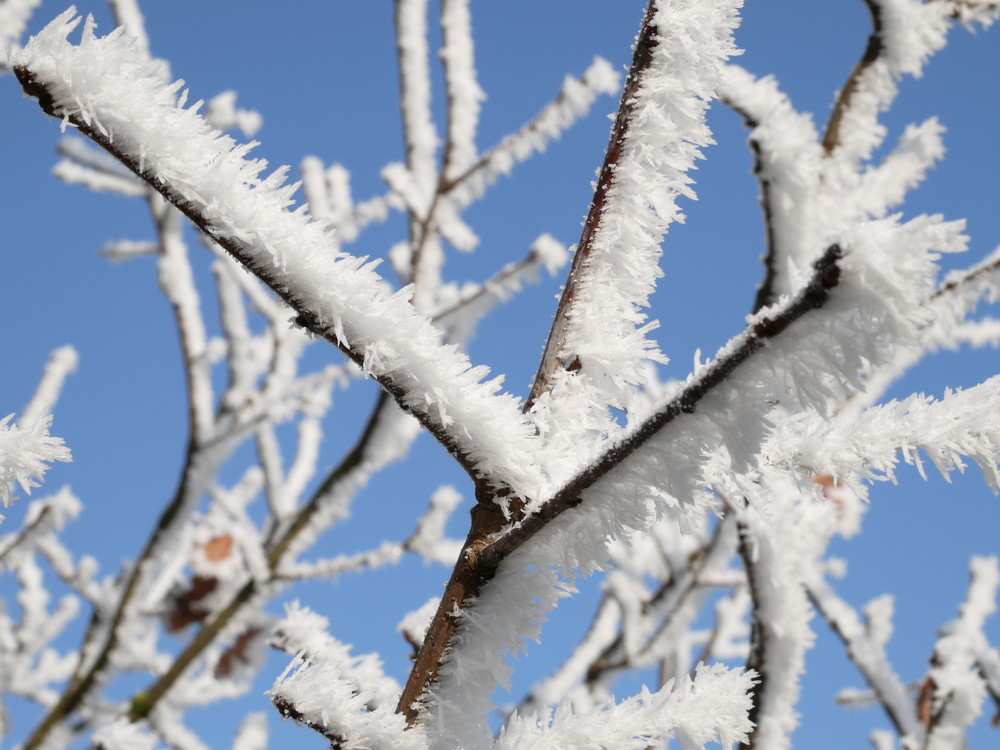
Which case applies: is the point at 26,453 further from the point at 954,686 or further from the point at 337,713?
the point at 954,686

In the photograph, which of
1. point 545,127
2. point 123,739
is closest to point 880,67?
point 545,127

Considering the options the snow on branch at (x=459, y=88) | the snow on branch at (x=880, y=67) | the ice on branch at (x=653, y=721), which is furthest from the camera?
the snow on branch at (x=459, y=88)

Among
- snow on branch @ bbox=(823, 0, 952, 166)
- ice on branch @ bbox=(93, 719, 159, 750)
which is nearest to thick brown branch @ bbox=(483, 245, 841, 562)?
ice on branch @ bbox=(93, 719, 159, 750)

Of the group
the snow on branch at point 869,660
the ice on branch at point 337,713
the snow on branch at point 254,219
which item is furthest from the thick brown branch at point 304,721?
the snow on branch at point 869,660

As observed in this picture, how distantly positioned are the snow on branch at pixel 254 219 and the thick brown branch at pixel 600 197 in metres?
0.13

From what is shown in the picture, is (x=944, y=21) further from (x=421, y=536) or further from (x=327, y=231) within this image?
(x=421, y=536)

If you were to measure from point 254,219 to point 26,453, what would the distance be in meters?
0.28

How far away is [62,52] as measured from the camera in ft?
1.72

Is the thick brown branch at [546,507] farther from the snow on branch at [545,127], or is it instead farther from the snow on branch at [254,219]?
the snow on branch at [545,127]

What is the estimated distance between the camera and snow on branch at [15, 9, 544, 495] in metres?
0.53

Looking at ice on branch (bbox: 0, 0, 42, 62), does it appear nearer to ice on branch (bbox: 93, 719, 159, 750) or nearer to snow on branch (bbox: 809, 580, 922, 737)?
ice on branch (bbox: 93, 719, 159, 750)

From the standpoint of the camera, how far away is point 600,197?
0.73m

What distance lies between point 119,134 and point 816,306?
48cm

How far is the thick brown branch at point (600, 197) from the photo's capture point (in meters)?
0.72
